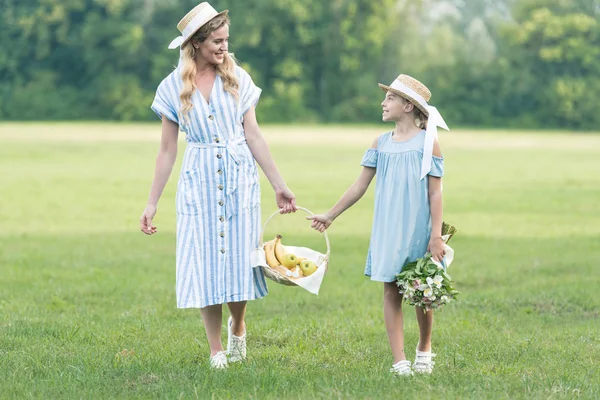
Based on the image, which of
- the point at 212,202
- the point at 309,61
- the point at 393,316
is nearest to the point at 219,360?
the point at 212,202

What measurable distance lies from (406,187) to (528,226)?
1189 cm

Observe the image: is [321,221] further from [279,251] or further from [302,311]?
[302,311]

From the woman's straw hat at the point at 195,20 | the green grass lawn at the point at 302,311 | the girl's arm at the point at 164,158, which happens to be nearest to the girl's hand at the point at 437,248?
the green grass lawn at the point at 302,311

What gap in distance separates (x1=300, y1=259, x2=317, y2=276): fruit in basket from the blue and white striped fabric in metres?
0.33

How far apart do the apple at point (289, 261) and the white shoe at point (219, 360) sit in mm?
640

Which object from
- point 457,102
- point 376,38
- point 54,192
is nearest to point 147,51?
point 376,38

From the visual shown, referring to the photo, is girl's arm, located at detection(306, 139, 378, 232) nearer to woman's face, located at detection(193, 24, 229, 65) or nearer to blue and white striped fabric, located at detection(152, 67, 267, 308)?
blue and white striped fabric, located at detection(152, 67, 267, 308)

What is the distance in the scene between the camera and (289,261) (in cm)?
634

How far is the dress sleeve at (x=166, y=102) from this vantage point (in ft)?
20.3

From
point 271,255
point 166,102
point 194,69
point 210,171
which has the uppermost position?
point 194,69

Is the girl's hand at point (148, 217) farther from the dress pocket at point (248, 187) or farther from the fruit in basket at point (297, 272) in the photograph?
the fruit in basket at point (297, 272)

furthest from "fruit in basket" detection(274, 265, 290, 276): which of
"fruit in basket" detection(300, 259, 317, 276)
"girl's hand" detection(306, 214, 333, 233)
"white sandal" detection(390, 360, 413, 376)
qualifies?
"white sandal" detection(390, 360, 413, 376)

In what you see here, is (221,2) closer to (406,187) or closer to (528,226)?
(528,226)

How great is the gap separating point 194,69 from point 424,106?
1.34 m
